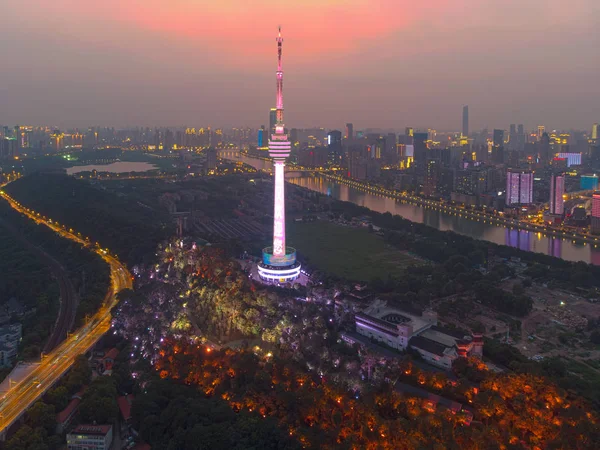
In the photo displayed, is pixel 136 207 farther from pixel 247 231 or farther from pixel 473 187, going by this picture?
pixel 473 187

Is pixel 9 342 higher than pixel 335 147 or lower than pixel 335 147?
lower

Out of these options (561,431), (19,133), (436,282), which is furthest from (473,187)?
(19,133)

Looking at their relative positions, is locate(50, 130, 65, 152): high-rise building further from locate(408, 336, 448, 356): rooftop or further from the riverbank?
locate(408, 336, 448, 356): rooftop

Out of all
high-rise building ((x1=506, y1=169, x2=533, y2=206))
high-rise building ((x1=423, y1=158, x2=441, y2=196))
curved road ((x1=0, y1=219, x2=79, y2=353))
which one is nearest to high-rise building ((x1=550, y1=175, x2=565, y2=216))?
high-rise building ((x1=506, y1=169, x2=533, y2=206))

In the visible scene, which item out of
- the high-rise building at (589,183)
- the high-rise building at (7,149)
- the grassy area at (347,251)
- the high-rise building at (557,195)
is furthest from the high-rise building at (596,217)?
the high-rise building at (7,149)

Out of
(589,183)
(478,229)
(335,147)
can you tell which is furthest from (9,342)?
(335,147)

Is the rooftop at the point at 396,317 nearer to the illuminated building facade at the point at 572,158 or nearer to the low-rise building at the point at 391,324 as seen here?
the low-rise building at the point at 391,324

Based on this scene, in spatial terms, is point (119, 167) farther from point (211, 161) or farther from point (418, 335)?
point (418, 335)
